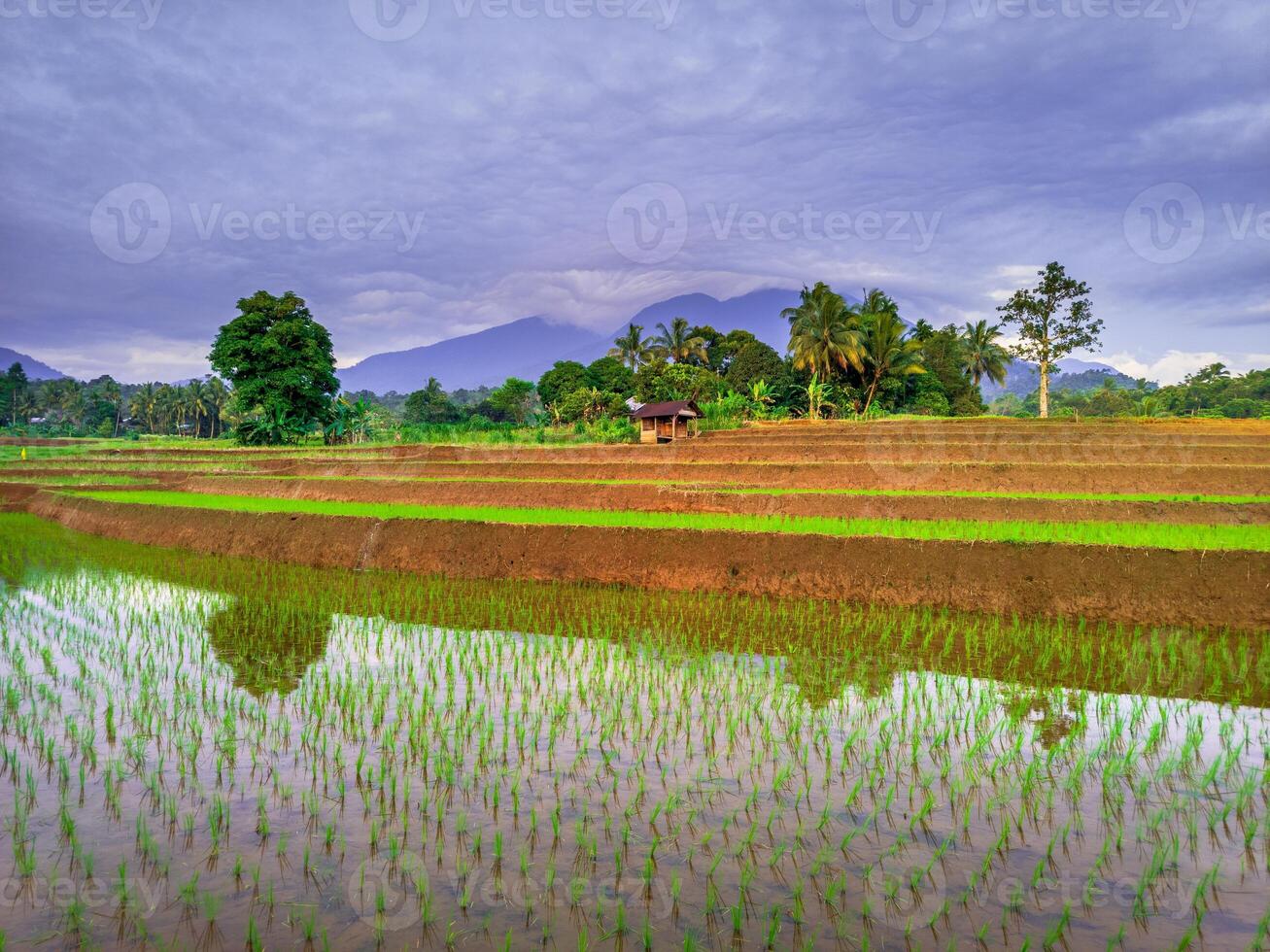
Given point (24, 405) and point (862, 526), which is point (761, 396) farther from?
point (24, 405)

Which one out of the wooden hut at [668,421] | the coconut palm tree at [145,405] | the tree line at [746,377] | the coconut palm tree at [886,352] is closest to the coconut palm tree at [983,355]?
the tree line at [746,377]

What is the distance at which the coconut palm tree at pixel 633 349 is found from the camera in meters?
66.5

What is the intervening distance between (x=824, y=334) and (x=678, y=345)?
1763 centimetres

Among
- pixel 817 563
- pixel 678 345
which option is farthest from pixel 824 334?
pixel 817 563

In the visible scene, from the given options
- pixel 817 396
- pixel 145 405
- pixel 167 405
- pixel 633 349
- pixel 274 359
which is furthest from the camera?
pixel 167 405

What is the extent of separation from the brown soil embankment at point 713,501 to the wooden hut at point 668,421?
1990 cm

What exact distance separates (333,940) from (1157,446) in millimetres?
19207

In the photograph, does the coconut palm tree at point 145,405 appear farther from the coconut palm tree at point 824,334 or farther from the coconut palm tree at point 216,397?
the coconut palm tree at point 824,334

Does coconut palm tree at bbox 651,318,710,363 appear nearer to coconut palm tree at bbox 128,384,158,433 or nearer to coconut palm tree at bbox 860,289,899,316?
coconut palm tree at bbox 860,289,899,316

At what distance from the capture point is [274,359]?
133 ft

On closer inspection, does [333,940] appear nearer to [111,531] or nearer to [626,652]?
[626,652]

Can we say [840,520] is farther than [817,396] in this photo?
No

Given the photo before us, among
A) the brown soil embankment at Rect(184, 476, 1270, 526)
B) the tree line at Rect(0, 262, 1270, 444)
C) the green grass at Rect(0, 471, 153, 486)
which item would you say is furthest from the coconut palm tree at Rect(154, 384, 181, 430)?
the brown soil embankment at Rect(184, 476, 1270, 526)

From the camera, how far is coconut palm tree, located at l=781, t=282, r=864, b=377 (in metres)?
45.9
